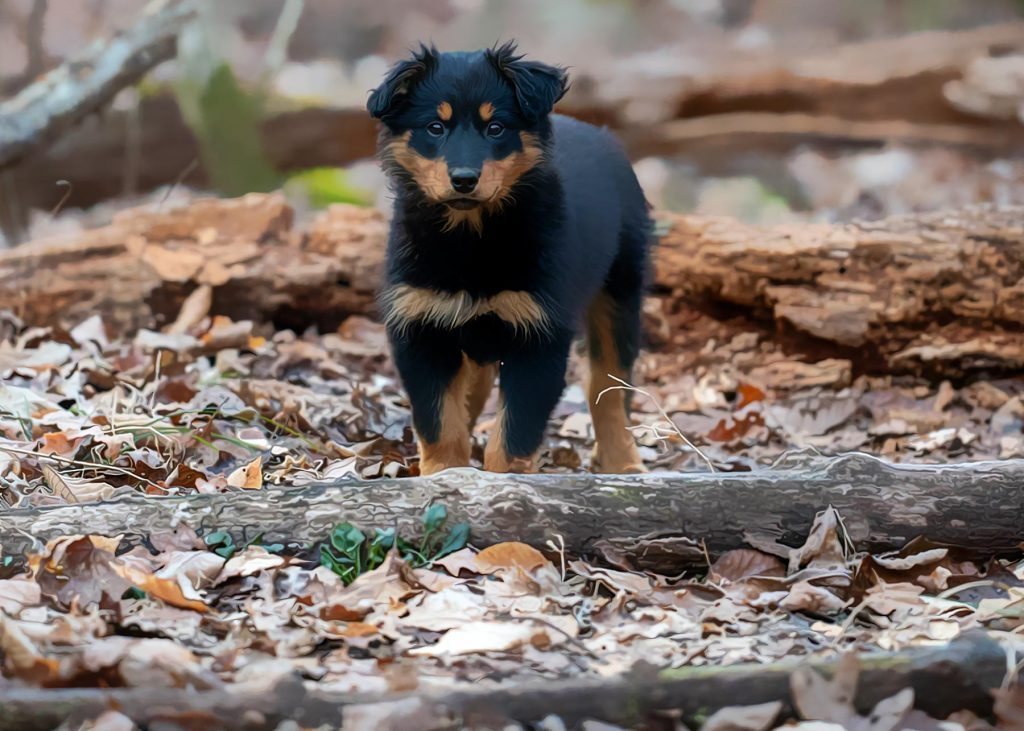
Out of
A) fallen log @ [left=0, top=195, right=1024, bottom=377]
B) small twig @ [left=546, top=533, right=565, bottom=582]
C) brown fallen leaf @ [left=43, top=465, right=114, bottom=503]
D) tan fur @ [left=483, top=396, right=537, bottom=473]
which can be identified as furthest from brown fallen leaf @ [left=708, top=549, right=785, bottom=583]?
fallen log @ [left=0, top=195, right=1024, bottom=377]

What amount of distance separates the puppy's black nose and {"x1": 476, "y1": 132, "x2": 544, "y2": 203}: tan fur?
1.1 inches

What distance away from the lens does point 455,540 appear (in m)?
3.27

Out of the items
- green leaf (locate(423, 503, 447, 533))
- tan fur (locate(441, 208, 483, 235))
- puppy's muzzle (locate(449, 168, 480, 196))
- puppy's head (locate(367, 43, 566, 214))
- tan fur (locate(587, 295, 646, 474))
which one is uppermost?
puppy's head (locate(367, 43, 566, 214))

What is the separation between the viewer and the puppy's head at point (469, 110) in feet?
13.6

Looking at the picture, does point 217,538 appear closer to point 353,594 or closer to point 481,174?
point 353,594

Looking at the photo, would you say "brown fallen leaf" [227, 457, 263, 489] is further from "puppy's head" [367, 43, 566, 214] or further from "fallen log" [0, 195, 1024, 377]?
"fallen log" [0, 195, 1024, 377]

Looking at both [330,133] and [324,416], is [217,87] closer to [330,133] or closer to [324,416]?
[330,133]

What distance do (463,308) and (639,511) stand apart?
4.53 ft

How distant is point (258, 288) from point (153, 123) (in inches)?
152

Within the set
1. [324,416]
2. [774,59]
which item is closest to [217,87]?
[774,59]

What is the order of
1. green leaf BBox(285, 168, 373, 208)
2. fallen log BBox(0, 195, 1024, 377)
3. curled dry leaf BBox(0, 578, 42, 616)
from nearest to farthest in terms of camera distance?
curled dry leaf BBox(0, 578, 42, 616), fallen log BBox(0, 195, 1024, 377), green leaf BBox(285, 168, 373, 208)

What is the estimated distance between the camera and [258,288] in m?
6.58

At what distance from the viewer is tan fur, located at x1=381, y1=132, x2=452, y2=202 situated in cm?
406

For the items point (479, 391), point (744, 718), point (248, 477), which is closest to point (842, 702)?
point (744, 718)
